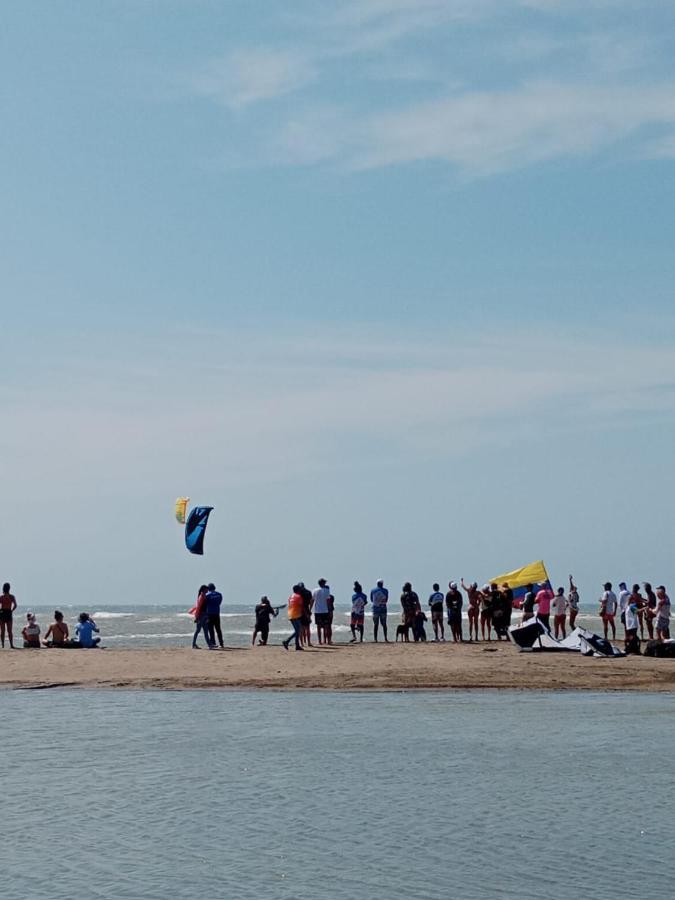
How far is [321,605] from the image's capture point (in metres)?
30.0

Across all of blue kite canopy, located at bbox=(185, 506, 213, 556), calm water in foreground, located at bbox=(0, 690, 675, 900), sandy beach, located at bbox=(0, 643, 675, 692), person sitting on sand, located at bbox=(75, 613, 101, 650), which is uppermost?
blue kite canopy, located at bbox=(185, 506, 213, 556)

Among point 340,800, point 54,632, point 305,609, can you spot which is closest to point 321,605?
point 305,609

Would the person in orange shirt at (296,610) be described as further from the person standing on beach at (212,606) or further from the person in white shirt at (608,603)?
the person in white shirt at (608,603)

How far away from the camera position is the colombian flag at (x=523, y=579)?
1293 inches

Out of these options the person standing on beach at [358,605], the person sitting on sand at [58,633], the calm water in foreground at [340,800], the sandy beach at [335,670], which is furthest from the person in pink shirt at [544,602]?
the person sitting on sand at [58,633]

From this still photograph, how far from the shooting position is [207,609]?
29016 millimetres

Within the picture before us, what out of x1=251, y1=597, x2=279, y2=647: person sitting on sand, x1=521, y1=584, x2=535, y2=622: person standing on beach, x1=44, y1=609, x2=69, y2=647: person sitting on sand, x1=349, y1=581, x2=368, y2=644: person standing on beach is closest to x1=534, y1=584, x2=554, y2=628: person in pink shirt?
x1=521, y1=584, x2=535, y2=622: person standing on beach

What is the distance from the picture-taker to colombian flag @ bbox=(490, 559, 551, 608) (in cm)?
3284

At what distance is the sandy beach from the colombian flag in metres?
4.04

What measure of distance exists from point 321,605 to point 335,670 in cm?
445

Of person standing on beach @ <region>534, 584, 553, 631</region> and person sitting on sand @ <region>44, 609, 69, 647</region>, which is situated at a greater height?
person standing on beach @ <region>534, 584, 553, 631</region>

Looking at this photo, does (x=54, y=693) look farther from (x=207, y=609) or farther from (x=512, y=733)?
(x=512, y=733)

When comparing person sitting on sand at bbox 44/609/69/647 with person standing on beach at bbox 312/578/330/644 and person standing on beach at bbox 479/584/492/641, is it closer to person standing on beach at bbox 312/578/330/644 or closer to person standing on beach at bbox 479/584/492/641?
person standing on beach at bbox 312/578/330/644

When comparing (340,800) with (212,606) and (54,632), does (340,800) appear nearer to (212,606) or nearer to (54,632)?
(212,606)
